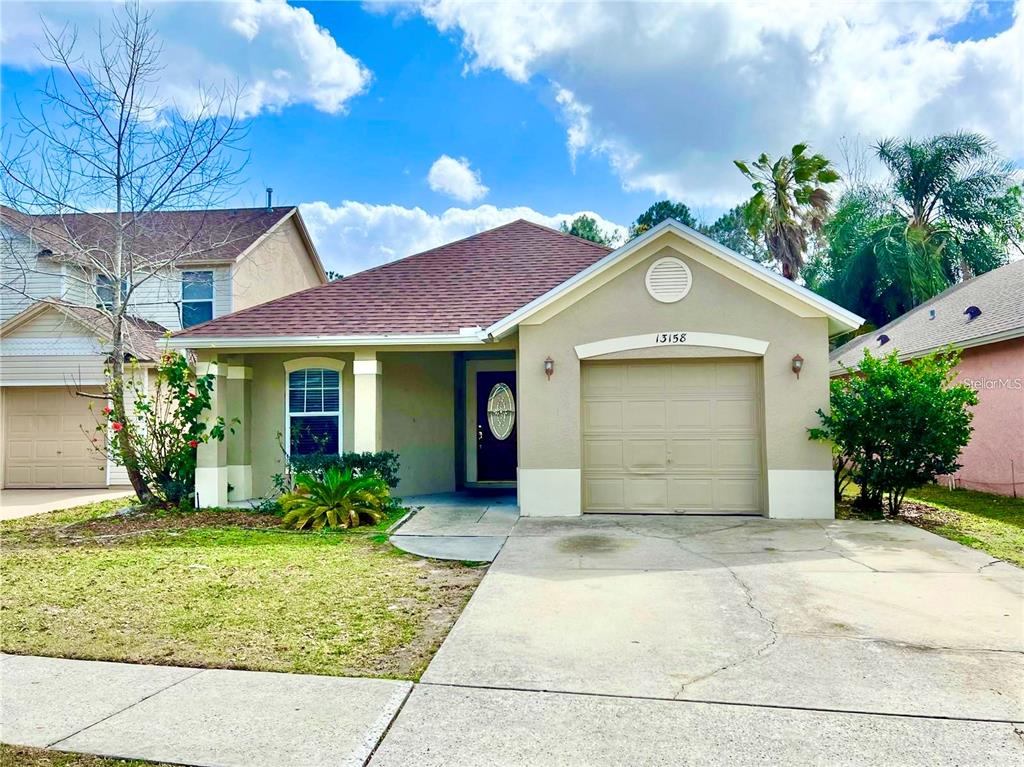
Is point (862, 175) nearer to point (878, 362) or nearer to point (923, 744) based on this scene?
point (878, 362)

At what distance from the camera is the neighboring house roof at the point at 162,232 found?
457 inches

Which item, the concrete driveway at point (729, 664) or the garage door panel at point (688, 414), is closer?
the concrete driveway at point (729, 664)

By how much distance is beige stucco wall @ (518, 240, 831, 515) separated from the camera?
9.15m

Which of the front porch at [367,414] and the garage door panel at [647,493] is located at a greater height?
the front porch at [367,414]

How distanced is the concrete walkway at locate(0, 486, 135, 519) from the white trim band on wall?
10218 mm

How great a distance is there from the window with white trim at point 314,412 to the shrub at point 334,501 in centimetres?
166

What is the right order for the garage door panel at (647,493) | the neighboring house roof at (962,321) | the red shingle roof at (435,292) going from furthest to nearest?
the neighboring house roof at (962,321)
the red shingle roof at (435,292)
the garage door panel at (647,493)

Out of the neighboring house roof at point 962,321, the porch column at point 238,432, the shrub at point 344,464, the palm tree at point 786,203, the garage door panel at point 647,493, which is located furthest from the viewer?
the palm tree at point 786,203

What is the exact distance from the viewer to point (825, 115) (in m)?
20.4

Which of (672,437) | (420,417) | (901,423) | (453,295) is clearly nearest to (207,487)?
(420,417)

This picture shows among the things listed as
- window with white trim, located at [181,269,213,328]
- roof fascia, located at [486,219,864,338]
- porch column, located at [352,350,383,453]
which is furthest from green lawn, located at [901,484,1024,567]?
window with white trim, located at [181,269,213,328]

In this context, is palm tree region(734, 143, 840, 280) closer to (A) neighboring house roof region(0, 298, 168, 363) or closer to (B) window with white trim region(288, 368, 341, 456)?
(B) window with white trim region(288, 368, 341, 456)

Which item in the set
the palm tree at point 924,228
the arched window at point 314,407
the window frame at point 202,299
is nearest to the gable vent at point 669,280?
the arched window at point 314,407

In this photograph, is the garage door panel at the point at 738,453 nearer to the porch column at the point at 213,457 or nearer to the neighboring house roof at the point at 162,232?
the porch column at the point at 213,457
